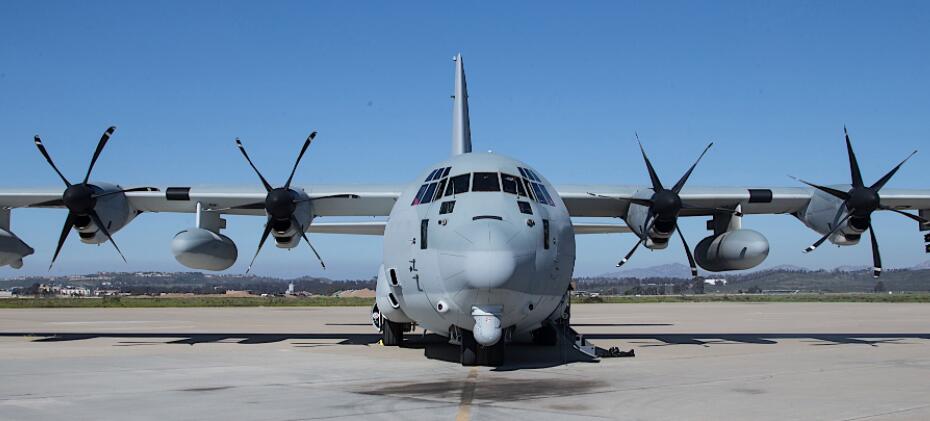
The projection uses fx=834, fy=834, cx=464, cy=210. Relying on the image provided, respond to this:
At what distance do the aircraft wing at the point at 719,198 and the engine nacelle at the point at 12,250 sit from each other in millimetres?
13557

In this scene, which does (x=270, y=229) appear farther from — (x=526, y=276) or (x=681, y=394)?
(x=681, y=394)

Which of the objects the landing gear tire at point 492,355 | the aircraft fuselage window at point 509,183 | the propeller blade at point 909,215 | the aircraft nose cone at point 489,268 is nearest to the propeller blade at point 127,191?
the aircraft fuselage window at point 509,183

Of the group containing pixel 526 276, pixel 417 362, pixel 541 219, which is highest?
pixel 541 219

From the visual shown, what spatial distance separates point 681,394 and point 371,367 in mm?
5867

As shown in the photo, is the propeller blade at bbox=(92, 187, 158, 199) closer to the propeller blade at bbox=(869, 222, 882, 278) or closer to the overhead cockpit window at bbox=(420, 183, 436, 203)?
the overhead cockpit window at bbox=(420, 183, 436, 203)

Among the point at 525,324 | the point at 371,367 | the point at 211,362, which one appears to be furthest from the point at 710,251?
the point at 211,362

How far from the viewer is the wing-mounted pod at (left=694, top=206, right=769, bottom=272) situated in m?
19.5

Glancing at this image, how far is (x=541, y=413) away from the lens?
9.00 meters

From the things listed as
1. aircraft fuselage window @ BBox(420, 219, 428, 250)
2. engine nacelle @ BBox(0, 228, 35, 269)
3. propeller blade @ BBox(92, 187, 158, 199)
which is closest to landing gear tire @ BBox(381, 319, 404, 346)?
aircraft fuselage window @ BBox(420, 219, 428, 250)

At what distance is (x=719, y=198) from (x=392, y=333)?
28.8 ft

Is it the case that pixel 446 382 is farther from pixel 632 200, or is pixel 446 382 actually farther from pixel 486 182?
pixel 632 200

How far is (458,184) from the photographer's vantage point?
47.9 ft

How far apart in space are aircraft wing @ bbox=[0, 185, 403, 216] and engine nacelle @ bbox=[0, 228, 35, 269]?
85 centimetres

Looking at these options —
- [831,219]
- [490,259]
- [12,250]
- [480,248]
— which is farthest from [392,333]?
[831,219]
